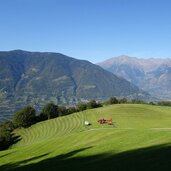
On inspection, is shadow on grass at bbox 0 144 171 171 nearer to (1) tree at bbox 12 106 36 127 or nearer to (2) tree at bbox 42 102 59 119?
(1) tree at bbox 12 106 36 127

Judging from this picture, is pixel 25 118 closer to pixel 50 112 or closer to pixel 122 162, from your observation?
pixel 50 112

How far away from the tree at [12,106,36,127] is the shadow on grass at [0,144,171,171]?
114605 mm

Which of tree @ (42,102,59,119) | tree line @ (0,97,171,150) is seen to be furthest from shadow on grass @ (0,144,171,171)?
tree @ (42,102,59,119)

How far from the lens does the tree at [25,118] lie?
141625mm

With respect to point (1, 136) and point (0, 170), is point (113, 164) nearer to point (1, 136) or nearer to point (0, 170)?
point (0, 170)

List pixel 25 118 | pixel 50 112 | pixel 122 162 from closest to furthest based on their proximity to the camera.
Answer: pixel 122 162
pixel 25 118
pixel 50 112

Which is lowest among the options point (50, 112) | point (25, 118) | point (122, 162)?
point (25, 118)

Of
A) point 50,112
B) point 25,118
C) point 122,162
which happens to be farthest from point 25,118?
point 122,162

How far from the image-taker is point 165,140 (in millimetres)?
28750

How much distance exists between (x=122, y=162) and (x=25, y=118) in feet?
405

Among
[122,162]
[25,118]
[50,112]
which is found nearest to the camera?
[122,162]

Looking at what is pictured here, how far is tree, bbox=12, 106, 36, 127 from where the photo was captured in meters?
142

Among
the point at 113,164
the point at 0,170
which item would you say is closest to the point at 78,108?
the point at 0,170

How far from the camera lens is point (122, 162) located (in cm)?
2286
